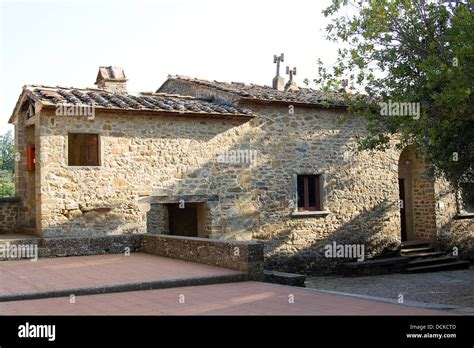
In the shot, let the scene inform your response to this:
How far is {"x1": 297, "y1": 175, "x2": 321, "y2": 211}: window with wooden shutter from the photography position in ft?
48.1

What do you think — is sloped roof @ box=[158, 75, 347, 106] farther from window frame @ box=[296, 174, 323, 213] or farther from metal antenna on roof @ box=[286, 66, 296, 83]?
window frame @ box=[296, 174, 323, 213]

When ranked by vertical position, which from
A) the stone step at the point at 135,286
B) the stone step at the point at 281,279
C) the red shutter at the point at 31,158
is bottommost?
the stone step at the point at 281,279

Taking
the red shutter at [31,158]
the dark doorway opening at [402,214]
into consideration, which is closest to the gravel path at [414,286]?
the dark doorway opening at [402,214]

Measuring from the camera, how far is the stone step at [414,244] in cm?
1655

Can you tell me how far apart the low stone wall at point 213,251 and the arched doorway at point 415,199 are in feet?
32.0

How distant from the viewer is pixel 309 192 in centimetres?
1486

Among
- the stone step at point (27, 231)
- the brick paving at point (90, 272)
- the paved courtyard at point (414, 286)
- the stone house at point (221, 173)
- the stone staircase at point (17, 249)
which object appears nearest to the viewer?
the brick paving at point (90, 272)

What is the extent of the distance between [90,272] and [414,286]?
26.0ft

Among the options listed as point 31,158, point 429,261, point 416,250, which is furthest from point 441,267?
point 31,158

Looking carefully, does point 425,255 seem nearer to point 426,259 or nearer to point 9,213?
point 426,259

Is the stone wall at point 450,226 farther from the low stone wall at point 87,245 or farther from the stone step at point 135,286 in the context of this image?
the stone step at point 135,286

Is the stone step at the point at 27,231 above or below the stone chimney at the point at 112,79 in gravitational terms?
below
